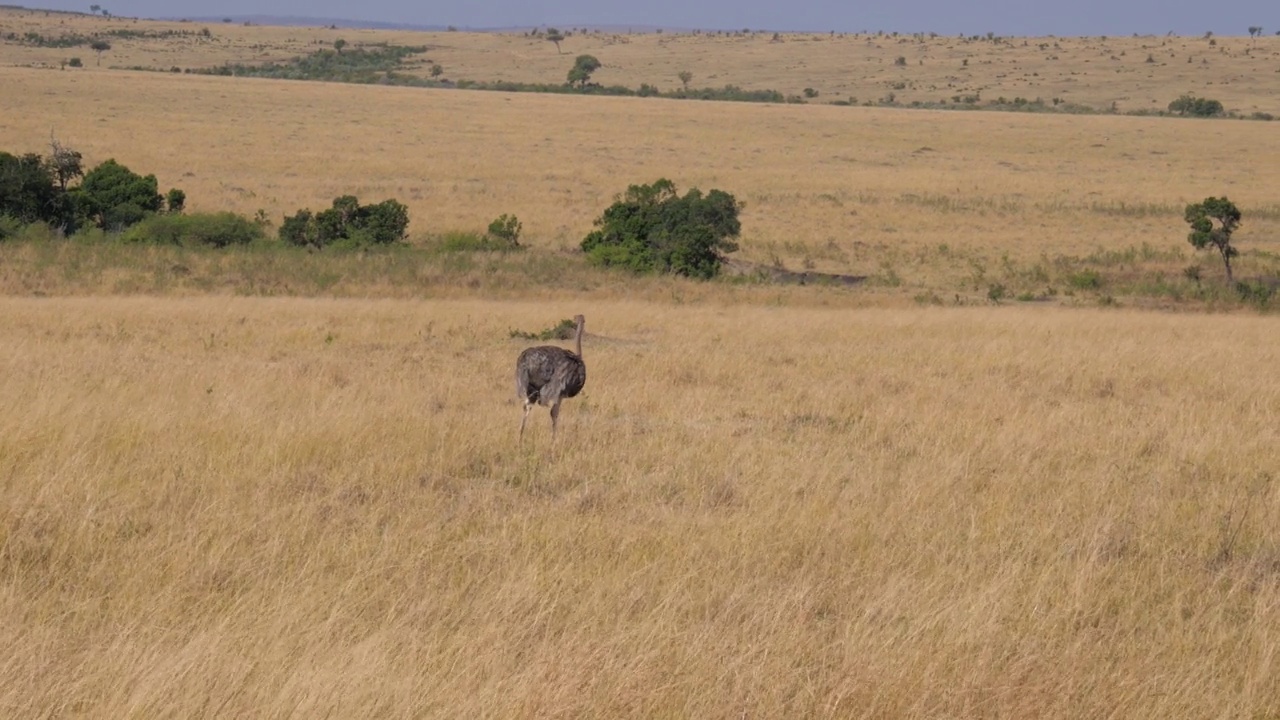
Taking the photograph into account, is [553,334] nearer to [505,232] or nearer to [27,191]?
[505,232]

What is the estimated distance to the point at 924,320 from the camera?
74.9 feet

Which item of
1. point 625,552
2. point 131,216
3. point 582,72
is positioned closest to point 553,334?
point 625,552

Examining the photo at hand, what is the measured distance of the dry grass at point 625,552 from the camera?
174 inches

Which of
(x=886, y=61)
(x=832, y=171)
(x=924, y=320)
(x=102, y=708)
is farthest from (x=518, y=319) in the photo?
(x=886, y=61)

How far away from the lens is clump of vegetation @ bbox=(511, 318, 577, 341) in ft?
59.0

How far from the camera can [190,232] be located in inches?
1254

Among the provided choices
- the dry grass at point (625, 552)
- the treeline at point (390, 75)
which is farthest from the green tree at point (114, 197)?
the treeline at point (390, 75)

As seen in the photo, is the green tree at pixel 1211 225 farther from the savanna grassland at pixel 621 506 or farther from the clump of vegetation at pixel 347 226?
the clump of vegetation at pixel 347 226

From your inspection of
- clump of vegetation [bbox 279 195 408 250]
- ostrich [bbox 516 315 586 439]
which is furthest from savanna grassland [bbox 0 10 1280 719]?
clump of vegetation [bbox 279 195 408 250]

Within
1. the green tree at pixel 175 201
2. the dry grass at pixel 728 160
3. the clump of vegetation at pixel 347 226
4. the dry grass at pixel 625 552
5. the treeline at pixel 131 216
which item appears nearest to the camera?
the dry grass at pixel 625 552

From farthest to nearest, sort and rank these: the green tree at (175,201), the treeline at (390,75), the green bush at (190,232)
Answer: the treeline at (390,75), the green tree at (175,201), the green bush at (190,232)

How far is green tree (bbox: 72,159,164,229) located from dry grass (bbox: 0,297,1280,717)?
78.6ft

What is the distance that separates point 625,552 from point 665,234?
2720 centimetres

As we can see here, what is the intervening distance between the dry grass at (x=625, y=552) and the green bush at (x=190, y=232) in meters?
20.2
